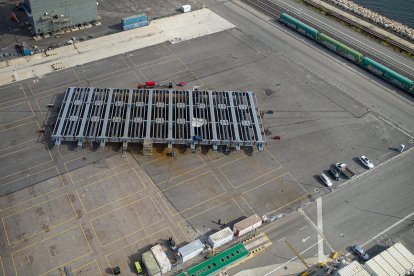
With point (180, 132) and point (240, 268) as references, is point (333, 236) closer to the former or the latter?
point (240, 268)

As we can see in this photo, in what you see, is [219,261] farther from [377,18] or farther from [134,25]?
[377,18]

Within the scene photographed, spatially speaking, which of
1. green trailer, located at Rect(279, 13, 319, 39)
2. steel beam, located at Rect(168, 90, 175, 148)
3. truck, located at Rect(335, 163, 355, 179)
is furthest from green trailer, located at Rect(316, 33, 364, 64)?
steel beam, located at Rect(168, 90, 175, 148)

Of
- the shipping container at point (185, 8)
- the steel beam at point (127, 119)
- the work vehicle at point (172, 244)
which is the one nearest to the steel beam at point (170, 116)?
the steel beam at point (127, 119)

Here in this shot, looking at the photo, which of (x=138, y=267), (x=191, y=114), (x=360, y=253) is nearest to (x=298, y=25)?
(x=191, y=114)

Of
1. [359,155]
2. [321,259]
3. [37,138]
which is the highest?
[359,155]

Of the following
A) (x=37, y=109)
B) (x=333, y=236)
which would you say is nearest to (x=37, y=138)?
(x=37, y=109)

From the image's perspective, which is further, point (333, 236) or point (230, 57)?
point (230, 57)

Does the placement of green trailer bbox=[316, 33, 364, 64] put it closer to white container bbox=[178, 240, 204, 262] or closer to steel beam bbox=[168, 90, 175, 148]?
steel beam bbox=[168, 90, 175, 148]

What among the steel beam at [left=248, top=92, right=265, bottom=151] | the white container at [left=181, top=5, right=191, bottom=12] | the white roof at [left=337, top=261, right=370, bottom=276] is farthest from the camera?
the white container at [left=181, top=5, right=191, bottom=12]
